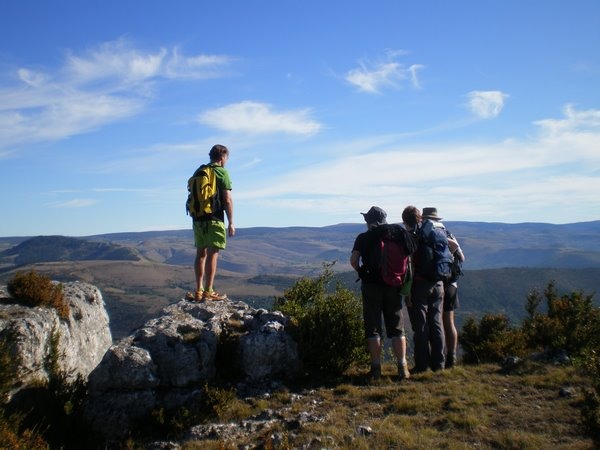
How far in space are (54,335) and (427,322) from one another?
21.7ft

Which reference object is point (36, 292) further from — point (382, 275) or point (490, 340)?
point (490, 340)

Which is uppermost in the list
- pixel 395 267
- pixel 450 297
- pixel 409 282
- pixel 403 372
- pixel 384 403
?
pixel 395 267

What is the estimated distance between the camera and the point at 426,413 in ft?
21.7

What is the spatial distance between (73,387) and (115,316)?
335 feet

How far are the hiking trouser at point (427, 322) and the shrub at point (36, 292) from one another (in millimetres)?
6502

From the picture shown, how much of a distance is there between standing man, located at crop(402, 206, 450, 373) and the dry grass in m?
0.46

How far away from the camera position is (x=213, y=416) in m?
6.85

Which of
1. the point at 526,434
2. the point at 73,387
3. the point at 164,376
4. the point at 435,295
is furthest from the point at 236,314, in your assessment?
the point at 526,434

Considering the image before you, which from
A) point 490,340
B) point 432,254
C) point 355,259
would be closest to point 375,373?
point 355,259

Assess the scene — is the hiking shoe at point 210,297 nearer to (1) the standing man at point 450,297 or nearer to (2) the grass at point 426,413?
(2) the grass at point 426,413

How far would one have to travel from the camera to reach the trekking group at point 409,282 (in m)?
8.02

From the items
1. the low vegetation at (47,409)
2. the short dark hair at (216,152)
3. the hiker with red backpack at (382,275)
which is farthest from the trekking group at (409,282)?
the low vegetation at (47,409)

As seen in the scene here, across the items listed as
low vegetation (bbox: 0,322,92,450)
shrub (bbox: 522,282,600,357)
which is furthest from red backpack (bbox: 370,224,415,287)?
low vegetation (bbox: 0,322,92,450)

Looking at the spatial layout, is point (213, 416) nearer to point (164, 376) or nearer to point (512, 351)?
point (164, 376)
